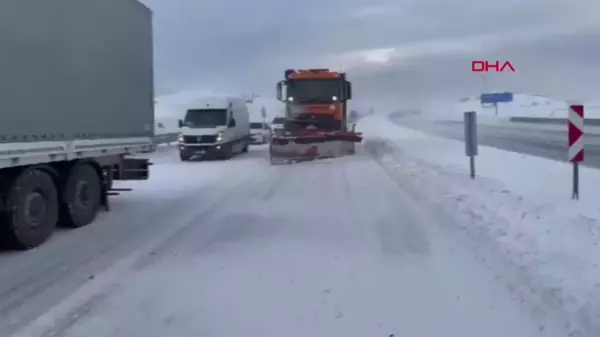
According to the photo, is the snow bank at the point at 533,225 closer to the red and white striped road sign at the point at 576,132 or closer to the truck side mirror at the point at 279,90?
the red and white striped road sign at the point at 576,132

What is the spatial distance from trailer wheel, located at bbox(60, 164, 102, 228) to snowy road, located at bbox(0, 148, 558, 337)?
273 millimetres

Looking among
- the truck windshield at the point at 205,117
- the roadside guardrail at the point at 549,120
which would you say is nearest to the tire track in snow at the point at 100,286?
the truck windshield at the point at 205,117

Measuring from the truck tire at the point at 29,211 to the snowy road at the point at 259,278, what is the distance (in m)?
0.24

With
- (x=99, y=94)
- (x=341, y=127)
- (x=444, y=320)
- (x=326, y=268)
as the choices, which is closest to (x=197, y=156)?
(x=341, y=127)

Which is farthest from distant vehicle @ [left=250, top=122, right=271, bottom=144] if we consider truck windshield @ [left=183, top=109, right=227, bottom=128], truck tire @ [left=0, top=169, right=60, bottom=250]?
truck tire @ [left=0, top=169, right=60, bottom=250]

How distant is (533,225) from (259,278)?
3.82 m

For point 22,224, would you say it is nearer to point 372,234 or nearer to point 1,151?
point 1,151

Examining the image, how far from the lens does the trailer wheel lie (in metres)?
9.30

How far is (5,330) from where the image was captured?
492cm

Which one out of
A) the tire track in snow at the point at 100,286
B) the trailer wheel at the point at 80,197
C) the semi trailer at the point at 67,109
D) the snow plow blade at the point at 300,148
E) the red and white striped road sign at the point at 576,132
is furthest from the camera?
the snow plow blade at the point at 300,148

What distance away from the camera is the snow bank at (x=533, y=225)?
521cm

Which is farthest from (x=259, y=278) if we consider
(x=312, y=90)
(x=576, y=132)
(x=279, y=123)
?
(x=279, y=123)

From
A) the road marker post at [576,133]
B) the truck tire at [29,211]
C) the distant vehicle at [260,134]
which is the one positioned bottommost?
the truck tire at [29,211]

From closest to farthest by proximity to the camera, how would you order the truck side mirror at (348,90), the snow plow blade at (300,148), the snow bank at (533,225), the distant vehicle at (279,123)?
the snow bank at (533,225) → the snow plow blade at (300,148) → the truck side mirror at (348,90) → the distant vehicle at (279,123)
